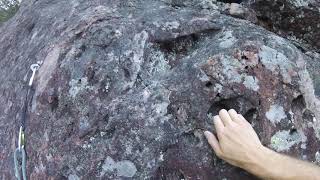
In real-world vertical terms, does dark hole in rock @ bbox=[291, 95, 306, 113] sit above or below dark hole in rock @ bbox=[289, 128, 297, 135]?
above

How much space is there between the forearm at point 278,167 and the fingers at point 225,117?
0.28m

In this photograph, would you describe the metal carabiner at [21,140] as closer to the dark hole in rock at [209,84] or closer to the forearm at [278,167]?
the dark hole in rock at [209,84]

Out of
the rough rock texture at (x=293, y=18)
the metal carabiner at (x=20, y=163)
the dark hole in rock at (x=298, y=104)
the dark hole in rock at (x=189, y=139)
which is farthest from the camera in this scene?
the rough rock texture at (x=293, y=18)

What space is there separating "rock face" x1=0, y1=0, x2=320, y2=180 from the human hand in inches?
3.9

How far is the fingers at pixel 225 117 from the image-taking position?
369 centimetres

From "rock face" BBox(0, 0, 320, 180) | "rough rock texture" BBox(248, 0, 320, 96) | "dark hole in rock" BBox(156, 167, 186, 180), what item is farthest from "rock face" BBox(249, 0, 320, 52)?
"dark hole in rock" BBox(156, 167, 186, 180)

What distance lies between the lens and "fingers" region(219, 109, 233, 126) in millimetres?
3688

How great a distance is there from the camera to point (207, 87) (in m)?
3.89

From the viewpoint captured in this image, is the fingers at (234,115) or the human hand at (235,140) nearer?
the human hand at (235,140)

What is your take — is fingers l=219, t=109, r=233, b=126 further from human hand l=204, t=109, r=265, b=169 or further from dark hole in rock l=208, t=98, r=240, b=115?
dark hole in rock l=208, t=98, r=240, b=115

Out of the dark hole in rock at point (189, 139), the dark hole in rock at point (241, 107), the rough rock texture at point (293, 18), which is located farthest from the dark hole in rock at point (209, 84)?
the rough rock texture at point (293, 18)

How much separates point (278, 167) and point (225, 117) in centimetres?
48

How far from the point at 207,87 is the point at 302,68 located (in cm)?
78

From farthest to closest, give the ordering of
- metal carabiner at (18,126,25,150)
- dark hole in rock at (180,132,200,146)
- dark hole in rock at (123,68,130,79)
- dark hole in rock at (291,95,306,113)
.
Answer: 1. metal carabiner at (18,126,25,150)
2. dark hole in rock at (123,68,130,79)
3. dark hole in rock at (291,95,306,113)
4. dark hole in rock at (180,132,200,146)
